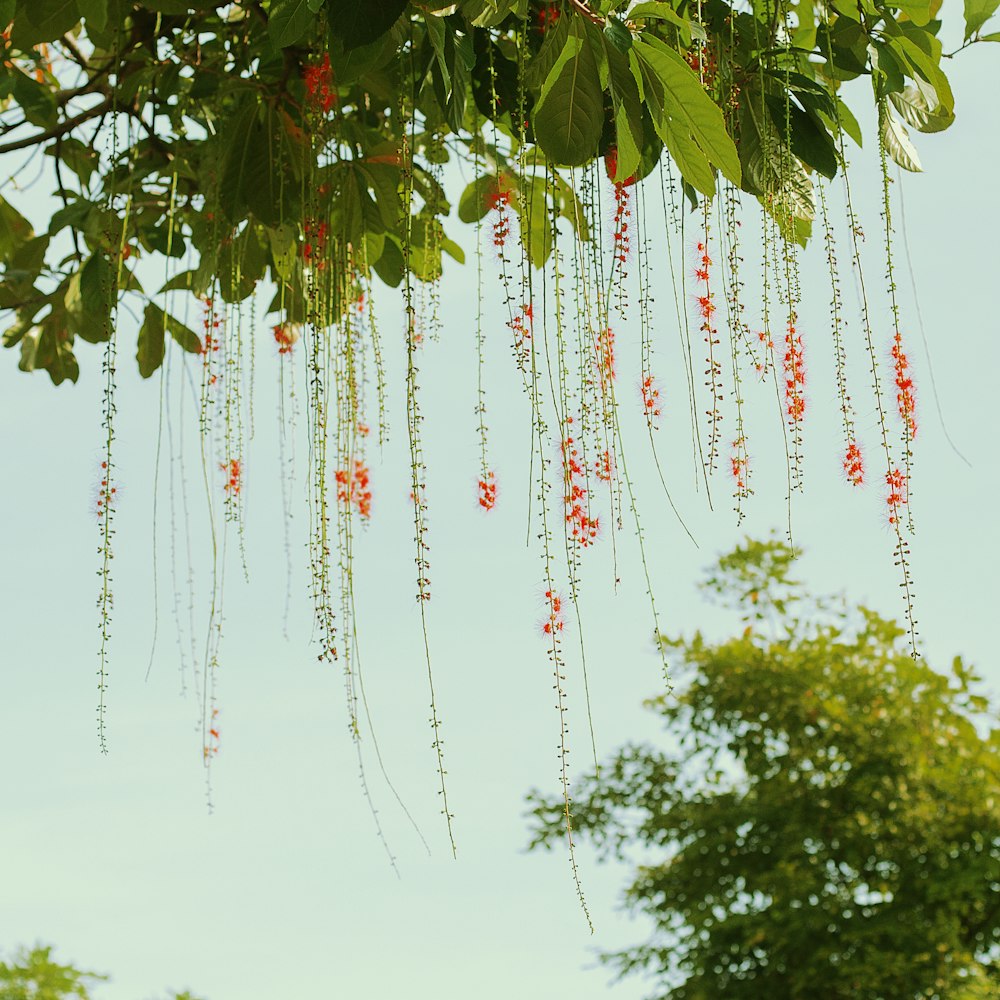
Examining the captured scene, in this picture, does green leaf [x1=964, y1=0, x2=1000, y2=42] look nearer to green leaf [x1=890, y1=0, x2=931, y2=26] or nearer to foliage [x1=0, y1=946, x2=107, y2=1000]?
green leaf [x1=890, y1=0, x2=931, y2=26]

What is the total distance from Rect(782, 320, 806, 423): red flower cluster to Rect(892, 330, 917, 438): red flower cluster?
10 centimetres

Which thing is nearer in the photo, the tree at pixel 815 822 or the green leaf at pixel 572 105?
the green leaf at pixel 572 105

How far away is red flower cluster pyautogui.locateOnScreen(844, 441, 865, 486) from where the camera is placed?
1.25 metres

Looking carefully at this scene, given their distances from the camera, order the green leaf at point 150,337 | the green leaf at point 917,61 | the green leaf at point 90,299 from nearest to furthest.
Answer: the green leaf at point 917,61 < the green leaf at point 90,299 < the green leaf at point 150,337

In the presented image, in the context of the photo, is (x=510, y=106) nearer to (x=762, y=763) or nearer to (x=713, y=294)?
(x=713, y=294)

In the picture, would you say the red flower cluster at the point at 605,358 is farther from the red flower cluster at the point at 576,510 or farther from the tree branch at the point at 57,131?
the tree branch at the point at 57,131

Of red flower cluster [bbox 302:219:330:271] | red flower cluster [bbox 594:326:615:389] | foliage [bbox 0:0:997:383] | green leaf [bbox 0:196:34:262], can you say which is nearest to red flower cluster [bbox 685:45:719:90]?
foliage [bbox 0:0:997:383]

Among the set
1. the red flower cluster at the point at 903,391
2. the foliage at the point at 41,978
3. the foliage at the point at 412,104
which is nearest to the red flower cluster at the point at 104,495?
the foliage at the point at 412,104

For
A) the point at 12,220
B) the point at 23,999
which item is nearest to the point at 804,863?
the point at 23,999

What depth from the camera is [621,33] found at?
0.97 meters

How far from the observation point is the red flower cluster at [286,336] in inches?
63.3

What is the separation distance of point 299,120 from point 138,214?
1.23 feet

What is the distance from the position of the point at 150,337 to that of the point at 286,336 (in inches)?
Answer: 13.3

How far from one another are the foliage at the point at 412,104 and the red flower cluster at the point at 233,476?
0.22 metres
